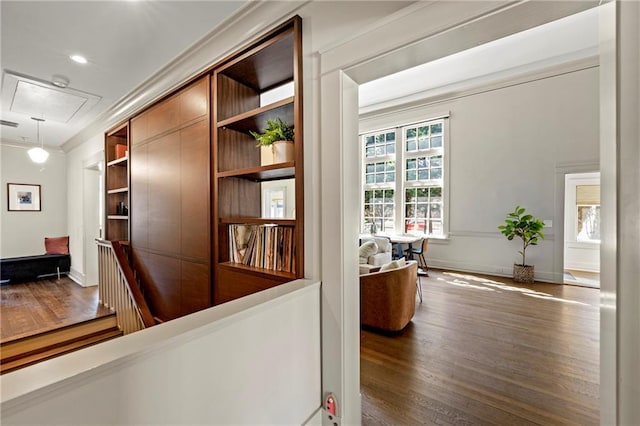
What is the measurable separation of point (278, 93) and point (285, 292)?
3938 mm

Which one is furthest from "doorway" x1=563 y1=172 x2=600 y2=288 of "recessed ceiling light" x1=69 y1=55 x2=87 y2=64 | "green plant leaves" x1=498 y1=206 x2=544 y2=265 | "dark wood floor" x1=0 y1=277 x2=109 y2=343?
"dark wood floor" x1=0 y1=277 x2=109 y2=343

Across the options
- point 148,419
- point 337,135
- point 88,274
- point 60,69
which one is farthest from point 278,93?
point 88,274

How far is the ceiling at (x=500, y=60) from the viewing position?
377 centimetres

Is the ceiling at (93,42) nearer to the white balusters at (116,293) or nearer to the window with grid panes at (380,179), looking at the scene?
the white balusters at (116,293)

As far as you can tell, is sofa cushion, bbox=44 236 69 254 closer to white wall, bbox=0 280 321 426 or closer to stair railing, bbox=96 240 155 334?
stair railing, bbox=96 240 155 334

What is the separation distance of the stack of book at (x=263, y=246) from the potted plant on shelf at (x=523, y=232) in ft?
15.4

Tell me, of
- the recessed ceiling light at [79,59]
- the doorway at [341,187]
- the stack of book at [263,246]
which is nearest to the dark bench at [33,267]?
the recessed ceiling light at [79,59]

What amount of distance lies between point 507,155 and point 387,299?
13.8 feet

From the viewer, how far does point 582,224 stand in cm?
581

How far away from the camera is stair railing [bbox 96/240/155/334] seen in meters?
2.85

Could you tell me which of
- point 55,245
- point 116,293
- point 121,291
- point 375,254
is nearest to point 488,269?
point 375,254

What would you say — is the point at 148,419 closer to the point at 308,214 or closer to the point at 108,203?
the point at 308,214

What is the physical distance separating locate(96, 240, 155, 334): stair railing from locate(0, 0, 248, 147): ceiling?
1.84 m

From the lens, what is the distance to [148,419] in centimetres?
89
